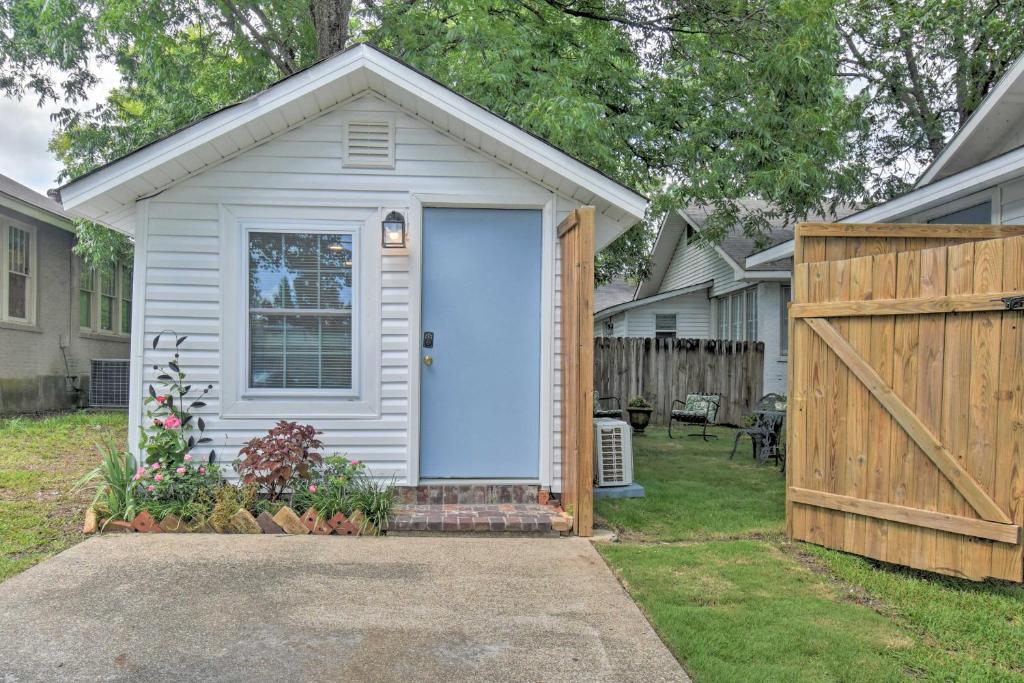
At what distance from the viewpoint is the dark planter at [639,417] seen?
11562mm

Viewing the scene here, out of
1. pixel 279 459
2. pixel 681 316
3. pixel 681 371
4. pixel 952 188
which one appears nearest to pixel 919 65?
pixel 681 316

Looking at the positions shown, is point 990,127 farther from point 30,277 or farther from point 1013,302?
point 30,277

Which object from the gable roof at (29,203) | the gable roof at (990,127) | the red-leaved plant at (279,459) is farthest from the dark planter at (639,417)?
the gable roof at (29,203)

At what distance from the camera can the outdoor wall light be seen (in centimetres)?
516

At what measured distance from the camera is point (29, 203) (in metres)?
10.6

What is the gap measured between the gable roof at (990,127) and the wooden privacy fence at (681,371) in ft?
16.5

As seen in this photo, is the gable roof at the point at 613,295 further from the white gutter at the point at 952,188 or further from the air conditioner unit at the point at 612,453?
the air conditioner unit at the point at 612,453

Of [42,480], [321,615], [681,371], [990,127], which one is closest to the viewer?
[321,615]

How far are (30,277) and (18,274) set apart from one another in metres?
0.25

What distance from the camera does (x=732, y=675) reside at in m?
2.76

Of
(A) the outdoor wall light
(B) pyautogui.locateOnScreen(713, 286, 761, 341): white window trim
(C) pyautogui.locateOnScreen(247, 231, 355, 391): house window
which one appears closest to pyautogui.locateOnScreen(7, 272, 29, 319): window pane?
(C) pyautogui.locateOnScreen(247, 231, 355, 391): house window

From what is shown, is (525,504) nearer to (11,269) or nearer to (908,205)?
(908,205)

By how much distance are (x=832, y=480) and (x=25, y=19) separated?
12491 mm

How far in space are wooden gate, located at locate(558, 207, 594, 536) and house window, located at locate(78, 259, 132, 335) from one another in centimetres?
Answer: 1051
